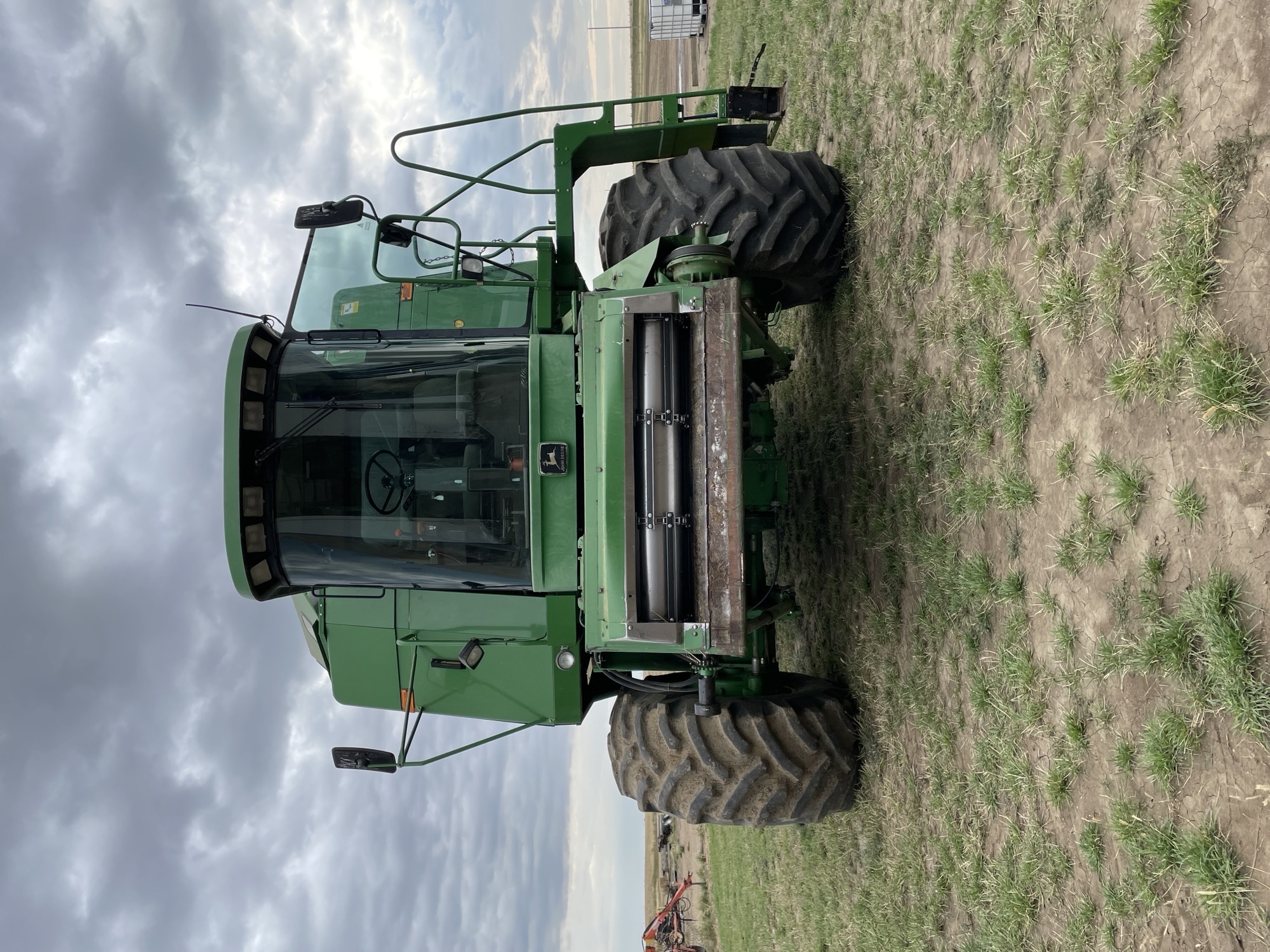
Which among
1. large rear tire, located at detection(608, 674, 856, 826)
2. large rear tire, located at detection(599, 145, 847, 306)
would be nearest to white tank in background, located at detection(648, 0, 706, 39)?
large rear tire, located at detection(599, 145, 847, 306)

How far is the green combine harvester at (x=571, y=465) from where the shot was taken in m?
3.76

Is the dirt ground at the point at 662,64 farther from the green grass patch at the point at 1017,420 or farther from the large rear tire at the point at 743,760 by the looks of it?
the large rear tire at the point at 743,760

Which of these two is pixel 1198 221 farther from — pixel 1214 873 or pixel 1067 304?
pixel 1214 873

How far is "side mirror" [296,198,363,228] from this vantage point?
4.64 metres

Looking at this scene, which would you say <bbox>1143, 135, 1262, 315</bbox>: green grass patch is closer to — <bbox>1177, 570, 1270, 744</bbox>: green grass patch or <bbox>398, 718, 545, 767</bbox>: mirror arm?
<bbox>1177, 570, 1270, 744</bbox>: green grass patch

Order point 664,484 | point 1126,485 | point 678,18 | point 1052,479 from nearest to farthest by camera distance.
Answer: point 1126,485, point 1052,479, point 664,484, point 678,18

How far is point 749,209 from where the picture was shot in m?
4.90

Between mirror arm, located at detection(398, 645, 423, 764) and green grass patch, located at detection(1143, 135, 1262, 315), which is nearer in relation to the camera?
green grass patch, located at detection(1143, 135, 1262, 315)

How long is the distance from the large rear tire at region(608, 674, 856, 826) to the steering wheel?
1812mm

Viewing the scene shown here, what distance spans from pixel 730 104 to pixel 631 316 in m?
2.08

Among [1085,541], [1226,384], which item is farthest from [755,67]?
[1226,384]

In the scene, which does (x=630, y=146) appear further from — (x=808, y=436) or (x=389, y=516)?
(x=389, y=516)

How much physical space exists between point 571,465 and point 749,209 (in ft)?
6.46

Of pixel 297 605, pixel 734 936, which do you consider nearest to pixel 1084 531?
pixel 297 605
